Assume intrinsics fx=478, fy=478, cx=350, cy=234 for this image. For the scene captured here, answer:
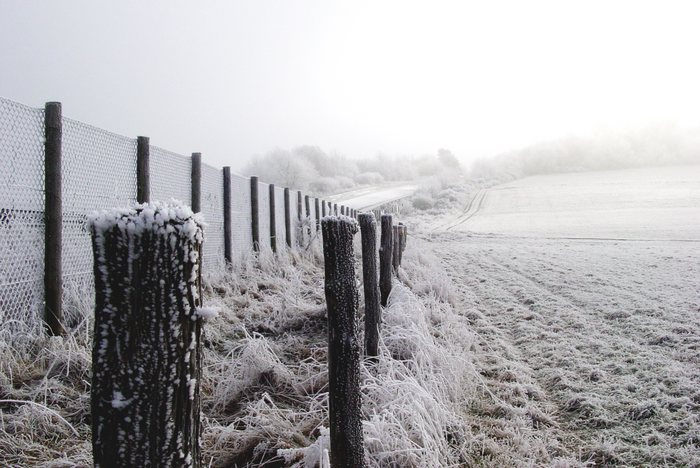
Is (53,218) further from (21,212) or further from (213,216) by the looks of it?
(213,216)

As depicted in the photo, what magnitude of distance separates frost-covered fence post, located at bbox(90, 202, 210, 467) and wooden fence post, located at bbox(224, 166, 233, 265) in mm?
7048

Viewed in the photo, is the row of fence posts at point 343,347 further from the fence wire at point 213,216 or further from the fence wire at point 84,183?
the fence wire at point 213,216

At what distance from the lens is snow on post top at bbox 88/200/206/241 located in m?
1.05

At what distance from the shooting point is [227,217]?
838 cm

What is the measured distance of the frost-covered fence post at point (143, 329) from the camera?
3.52 feet

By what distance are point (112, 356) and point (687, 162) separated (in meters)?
66.4

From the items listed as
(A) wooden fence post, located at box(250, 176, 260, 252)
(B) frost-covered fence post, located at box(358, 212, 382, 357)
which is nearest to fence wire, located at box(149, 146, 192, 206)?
(A) wooden fence post, located at box(250, 176, 260, 252)

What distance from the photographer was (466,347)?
5.19 m

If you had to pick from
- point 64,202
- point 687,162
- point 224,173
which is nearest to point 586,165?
point 687,162

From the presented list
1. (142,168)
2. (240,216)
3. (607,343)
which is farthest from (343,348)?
(240,216)

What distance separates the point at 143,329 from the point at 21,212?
11.9 feet

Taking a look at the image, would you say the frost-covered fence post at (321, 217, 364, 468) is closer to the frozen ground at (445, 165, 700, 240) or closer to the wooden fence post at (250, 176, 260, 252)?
the wooden fence post at (250, 176, 260, 252)

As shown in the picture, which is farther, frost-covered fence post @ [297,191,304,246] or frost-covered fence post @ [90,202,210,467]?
frost-covered fence post @ [297,191,304,246]

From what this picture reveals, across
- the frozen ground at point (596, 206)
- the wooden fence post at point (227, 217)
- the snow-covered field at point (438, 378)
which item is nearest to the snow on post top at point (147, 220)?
the snow-covered field at point (438, 378)
